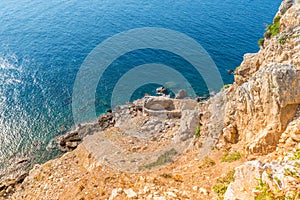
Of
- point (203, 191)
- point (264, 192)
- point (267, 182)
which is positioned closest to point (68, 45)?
point (203, 191)

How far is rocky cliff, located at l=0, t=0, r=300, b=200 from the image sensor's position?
11.5 metres

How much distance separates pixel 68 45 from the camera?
5694 centimetres

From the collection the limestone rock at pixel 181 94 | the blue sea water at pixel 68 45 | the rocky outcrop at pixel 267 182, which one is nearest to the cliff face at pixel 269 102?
the rocky outcrop at pixel 267 182

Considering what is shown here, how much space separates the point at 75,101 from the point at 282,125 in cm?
3488

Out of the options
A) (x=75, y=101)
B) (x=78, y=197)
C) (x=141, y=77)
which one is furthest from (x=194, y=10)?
(x=78, y=197)

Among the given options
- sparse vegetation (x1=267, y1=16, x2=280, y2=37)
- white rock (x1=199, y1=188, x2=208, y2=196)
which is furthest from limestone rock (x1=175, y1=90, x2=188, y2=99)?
white rock (x1=199, y1=188, x2=208, y2=196)

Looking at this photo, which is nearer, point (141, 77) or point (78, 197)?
point (78, 197)

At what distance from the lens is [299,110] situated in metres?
13.9

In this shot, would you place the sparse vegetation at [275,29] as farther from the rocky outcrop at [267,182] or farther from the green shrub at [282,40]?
the rocky outcrop at [267,182]

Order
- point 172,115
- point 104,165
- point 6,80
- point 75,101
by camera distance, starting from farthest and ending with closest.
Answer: point 6,80 < point 75,101 < point 172,115 < point 104,165

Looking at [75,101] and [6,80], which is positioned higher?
[6,80]

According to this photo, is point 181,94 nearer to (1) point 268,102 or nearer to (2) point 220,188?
(1) point 268,102

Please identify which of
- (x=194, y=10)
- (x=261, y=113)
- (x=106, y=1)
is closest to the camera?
(x=261, y=113)

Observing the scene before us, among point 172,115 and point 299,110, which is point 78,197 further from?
point 172,115
